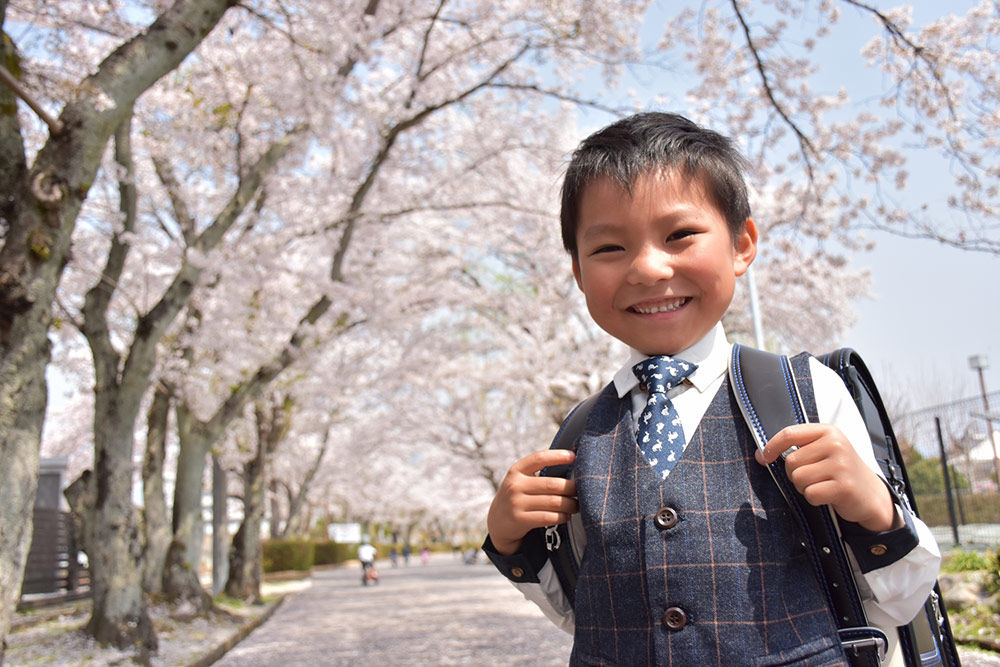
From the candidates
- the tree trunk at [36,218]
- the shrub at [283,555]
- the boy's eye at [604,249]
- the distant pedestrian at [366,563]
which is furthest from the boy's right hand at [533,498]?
the shrub at [283,555]

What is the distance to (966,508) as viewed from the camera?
29.8 ft

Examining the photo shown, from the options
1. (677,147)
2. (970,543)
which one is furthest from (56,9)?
(970,543)

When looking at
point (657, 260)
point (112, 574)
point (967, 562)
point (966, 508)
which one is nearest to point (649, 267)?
point (657, 260)

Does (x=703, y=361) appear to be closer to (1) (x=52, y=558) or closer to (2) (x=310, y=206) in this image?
(2) (x=310, y=206)

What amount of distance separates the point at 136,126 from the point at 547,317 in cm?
752

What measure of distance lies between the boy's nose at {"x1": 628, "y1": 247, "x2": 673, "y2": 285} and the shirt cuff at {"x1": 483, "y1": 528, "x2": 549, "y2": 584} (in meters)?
0.51

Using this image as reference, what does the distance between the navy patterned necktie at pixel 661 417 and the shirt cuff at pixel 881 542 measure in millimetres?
275

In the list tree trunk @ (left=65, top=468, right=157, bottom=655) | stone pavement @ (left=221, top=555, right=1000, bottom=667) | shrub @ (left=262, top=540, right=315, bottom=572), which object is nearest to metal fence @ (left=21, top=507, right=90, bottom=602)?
stone pavement @ (left=221, top=555, right=1000, bottom=667)

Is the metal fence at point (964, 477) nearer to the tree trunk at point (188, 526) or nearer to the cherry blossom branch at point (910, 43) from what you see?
the cherry blossom branch at point (910, 43)

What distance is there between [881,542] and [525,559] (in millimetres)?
599

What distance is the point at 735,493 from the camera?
1.19m

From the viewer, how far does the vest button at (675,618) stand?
43.8 inches

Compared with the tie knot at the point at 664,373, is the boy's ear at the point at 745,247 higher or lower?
higher

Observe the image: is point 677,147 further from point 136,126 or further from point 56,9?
point 136,126
